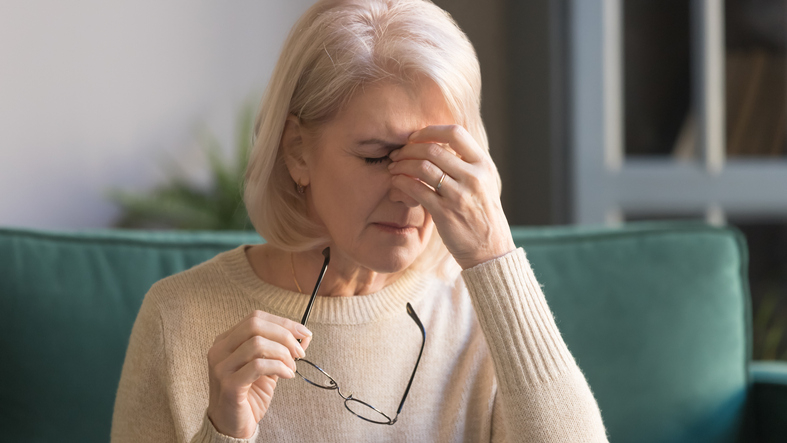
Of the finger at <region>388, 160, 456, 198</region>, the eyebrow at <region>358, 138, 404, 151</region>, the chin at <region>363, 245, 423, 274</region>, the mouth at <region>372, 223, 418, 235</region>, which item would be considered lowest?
the chin at <region>363, 245, 423, 274</region>

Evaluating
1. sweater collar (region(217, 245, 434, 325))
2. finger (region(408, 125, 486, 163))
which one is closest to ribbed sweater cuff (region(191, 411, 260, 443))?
sweater collar (region(217, 245, 434, 325))

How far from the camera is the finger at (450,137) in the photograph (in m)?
0.88

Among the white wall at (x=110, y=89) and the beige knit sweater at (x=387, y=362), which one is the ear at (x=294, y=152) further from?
the white wall at (x=110, y=89)

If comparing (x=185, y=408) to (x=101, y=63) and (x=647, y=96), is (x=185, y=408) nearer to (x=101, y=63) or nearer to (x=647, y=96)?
(x=101, y=63)

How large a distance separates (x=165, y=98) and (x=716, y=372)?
6.83 ft

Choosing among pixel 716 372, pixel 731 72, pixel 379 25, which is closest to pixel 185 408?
pixel 379 25

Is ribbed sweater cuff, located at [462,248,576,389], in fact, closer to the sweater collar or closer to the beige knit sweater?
the beige knit sweater

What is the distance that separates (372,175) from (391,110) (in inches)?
3.8

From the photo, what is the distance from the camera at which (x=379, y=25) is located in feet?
3.20

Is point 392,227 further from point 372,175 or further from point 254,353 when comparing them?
point 254,353

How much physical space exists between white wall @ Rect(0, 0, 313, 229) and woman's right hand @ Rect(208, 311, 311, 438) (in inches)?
57.2

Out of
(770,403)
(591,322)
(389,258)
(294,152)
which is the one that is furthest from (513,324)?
(770,403)

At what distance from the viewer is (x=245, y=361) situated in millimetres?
789

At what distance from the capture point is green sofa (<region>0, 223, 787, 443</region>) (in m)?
1.20
